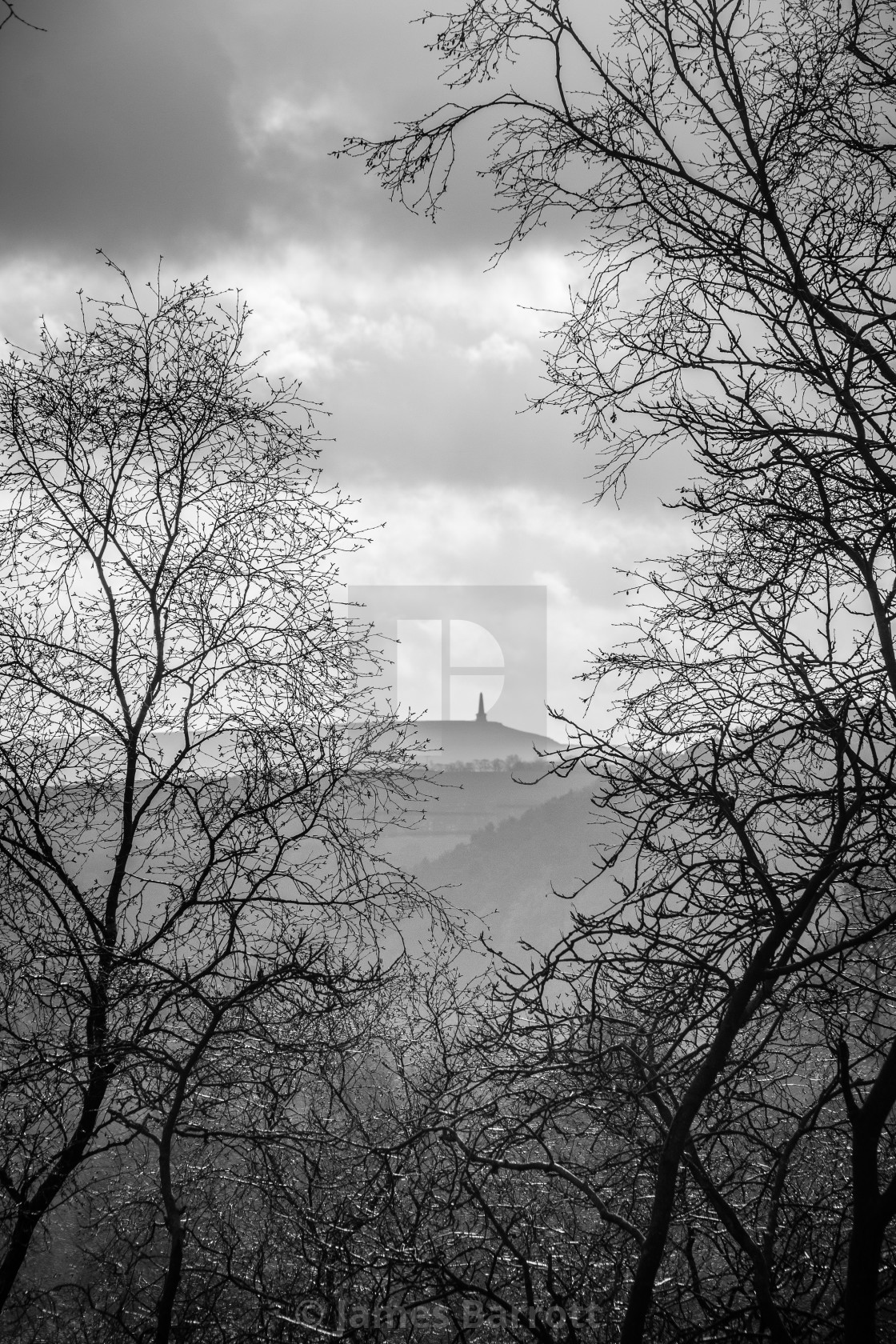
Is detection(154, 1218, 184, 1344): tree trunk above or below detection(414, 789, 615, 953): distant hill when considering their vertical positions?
below

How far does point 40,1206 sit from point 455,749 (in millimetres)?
2835

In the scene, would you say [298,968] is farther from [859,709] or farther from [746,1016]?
[859,709]

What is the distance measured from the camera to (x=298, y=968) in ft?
11.7

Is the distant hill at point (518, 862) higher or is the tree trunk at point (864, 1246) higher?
the distant hill at point (518, 862)

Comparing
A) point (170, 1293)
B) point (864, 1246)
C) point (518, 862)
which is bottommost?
point (170, 1293)

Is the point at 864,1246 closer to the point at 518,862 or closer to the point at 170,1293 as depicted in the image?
the point at 170,1293

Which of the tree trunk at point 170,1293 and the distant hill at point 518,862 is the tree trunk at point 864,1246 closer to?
the tree trunk at point 170,1293

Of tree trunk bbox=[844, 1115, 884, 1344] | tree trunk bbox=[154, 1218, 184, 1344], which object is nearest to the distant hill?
tree trunk bbox=[154, 1218, 184, 1344]

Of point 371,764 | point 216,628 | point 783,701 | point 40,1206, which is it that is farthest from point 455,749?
point 40,1206

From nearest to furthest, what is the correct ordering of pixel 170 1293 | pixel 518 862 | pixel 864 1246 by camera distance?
pixel 864 1246 < pixel 170 1293 < pixel 518 862

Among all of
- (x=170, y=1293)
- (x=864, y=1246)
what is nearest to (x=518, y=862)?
(x=170, y=1293)

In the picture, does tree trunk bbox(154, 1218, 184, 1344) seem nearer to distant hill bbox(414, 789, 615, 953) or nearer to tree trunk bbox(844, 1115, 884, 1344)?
tree trunk bbox(844, 1115, 884, 1344)

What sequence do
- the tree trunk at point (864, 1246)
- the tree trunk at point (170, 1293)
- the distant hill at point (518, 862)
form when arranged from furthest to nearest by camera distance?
the distant hill at point (518, 862) → the tree trunk at point (170, 1293) → the tree trunk at point (864, 1246)

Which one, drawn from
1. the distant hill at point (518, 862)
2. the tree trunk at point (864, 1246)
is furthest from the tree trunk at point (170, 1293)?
the distant hill at point (518, 862)
